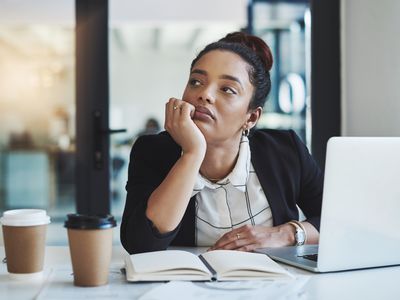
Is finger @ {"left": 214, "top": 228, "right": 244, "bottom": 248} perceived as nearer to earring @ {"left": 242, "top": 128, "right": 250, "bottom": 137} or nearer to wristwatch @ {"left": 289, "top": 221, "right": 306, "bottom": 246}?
wristwatch @ {"left": 289, "top": 221, "right": 306, "bottom": 246}

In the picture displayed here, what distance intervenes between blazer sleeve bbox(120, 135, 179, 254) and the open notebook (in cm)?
20

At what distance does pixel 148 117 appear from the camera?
4270 millimetres

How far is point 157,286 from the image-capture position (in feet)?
3.50

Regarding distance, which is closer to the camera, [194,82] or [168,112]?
[168,112]

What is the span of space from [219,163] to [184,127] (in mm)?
316

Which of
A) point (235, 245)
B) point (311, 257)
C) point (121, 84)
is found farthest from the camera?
point (121, 84)

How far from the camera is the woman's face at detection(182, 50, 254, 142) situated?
160 cm

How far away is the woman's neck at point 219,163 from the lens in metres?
1.74


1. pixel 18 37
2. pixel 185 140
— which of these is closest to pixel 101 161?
pixel 18 37

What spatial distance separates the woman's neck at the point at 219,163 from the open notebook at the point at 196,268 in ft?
1.79

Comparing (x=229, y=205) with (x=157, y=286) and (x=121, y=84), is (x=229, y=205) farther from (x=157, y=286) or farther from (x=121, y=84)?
(x=121, y=84)

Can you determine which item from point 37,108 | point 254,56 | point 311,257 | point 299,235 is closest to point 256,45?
point 254,56

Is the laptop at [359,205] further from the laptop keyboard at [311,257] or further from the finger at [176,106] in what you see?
the finger at [176,106]

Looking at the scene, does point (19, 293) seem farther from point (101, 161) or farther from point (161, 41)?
point (161, 41)
